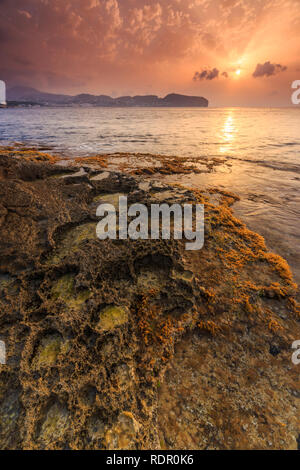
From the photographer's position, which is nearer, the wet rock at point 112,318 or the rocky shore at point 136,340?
the rocky shore at point 136,340

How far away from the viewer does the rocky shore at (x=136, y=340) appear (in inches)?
85.7

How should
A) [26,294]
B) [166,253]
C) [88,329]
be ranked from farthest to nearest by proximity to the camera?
[166,253] < [26,294] < [88,329]

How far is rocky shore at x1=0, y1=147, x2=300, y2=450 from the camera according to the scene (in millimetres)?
2176

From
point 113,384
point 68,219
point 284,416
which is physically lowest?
point 284,416

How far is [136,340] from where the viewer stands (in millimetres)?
2896

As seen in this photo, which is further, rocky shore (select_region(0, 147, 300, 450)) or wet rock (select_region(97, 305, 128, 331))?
wet rock (select_region(97, 305, 128, 331))

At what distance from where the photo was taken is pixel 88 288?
3.33 meters

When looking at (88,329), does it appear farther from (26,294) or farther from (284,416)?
(284,416)

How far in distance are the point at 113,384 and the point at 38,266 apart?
2.29 meters

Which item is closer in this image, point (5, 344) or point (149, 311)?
point (5, 344)

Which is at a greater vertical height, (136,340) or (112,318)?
(112,318)

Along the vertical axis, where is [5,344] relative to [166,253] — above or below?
below

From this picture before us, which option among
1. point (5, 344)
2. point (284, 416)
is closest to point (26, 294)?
point (5, 344)

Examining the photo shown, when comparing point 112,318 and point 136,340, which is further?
point 112,318
